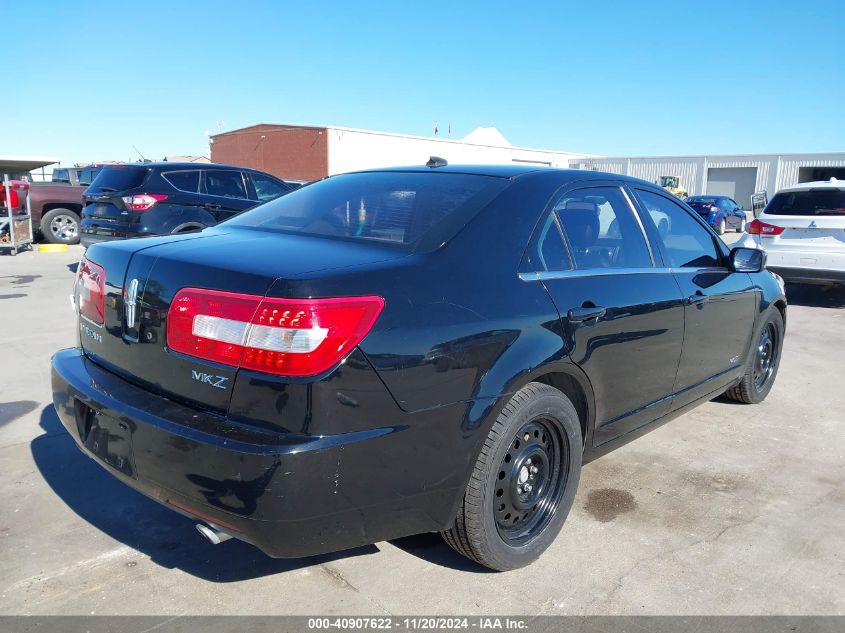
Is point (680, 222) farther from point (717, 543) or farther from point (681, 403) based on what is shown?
point (717, 543)

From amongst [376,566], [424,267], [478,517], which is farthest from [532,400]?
[376,566]

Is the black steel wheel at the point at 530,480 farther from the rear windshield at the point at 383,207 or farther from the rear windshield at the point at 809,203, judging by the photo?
the rear windshield at the point at 809,203

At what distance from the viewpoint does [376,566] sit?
111 inches

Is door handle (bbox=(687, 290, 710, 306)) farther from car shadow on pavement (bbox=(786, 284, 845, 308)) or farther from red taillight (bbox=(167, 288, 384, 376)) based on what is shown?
car shadow on pavement (bbox=(786, 284, 845, 308))

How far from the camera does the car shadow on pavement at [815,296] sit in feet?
31.9

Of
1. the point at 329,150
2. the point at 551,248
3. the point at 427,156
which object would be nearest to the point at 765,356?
the point at 551,248

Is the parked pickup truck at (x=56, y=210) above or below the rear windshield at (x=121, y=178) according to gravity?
below

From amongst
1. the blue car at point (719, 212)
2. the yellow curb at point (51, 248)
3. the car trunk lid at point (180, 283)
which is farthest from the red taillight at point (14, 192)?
the blue car at point (719, 212)

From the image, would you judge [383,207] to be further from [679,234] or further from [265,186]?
[265,186]

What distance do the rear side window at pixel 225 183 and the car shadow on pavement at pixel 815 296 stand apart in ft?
26.4

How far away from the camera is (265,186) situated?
10.3 meters

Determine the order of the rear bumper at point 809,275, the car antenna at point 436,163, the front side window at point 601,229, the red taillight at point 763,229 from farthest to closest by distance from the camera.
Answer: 1. the red taillight at point 763,229
2. the rear bumper at point 809,275
3. the car antenna at point 436,163
4. the front side window at point 601,229

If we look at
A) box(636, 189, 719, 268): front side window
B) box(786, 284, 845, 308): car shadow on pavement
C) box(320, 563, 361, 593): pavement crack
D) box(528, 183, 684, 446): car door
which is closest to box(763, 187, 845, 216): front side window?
box(786, 284, 845, 308): car shadow on pavement

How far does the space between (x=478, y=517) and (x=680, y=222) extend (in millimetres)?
2374
